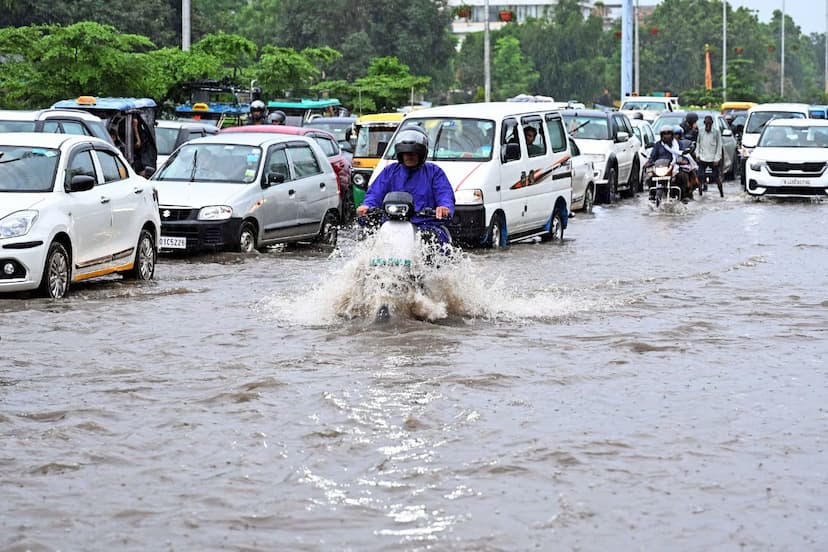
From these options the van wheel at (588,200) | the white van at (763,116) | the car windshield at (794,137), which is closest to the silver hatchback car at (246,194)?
the van wheel at (588,200)

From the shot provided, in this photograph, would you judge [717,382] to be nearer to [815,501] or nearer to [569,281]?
[815,501]

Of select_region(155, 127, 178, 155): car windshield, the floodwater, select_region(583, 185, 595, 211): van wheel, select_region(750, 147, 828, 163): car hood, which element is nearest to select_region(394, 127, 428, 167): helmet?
the floodwater

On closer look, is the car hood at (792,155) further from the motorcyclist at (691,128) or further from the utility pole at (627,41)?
the utility pole at (627,41)

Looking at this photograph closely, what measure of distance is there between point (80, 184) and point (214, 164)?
17.6ft

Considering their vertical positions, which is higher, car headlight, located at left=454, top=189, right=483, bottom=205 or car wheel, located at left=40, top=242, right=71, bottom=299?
car headlight, located at left=454, top=189, right=483, bottom=205

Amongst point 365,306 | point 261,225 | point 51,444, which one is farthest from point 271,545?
point 261,225

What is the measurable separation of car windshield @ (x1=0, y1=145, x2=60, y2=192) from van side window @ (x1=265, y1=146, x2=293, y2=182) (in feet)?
16.8

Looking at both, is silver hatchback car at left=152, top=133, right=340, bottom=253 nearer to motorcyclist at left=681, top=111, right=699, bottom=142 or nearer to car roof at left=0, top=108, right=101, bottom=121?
car roof at left=0, top=108, right=101, bottom=121

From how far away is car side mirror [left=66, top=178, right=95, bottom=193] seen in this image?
46.2 feet

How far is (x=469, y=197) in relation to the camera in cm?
1866

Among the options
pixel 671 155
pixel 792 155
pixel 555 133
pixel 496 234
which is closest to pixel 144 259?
pixel 496 234

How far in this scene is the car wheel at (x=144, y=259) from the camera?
15.8 meters

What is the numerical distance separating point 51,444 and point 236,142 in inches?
470

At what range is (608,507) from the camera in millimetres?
6676
